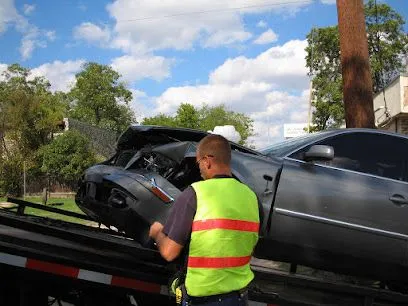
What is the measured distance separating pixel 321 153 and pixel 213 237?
1.89 m

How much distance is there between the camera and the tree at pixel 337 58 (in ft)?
117

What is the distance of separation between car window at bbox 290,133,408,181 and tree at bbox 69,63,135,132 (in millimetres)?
61389

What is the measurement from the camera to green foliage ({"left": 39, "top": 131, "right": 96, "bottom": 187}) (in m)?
30.3

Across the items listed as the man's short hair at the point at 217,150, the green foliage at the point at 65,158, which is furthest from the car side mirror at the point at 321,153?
the green foliage at the point at 65,158

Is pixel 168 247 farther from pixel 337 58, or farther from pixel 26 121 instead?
pixel 337 58

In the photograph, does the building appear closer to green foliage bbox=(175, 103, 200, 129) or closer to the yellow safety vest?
the yellow safety vest

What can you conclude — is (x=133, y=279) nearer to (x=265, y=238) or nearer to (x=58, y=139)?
(x=265, y=238)

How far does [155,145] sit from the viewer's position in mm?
4344

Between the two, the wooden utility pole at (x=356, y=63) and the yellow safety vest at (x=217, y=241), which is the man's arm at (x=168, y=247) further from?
the wooden utility pole at (x=356, y=63)

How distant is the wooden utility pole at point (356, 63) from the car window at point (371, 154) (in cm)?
342

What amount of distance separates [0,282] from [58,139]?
94.3 feet

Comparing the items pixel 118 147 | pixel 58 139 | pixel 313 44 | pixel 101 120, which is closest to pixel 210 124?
pixel 101 120

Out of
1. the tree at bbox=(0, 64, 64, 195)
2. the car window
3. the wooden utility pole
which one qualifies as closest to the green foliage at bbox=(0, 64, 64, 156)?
the tree at bbox=(0, 64, 64, 195)

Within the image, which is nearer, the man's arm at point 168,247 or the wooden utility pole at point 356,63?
the man's arm at point 168,247
